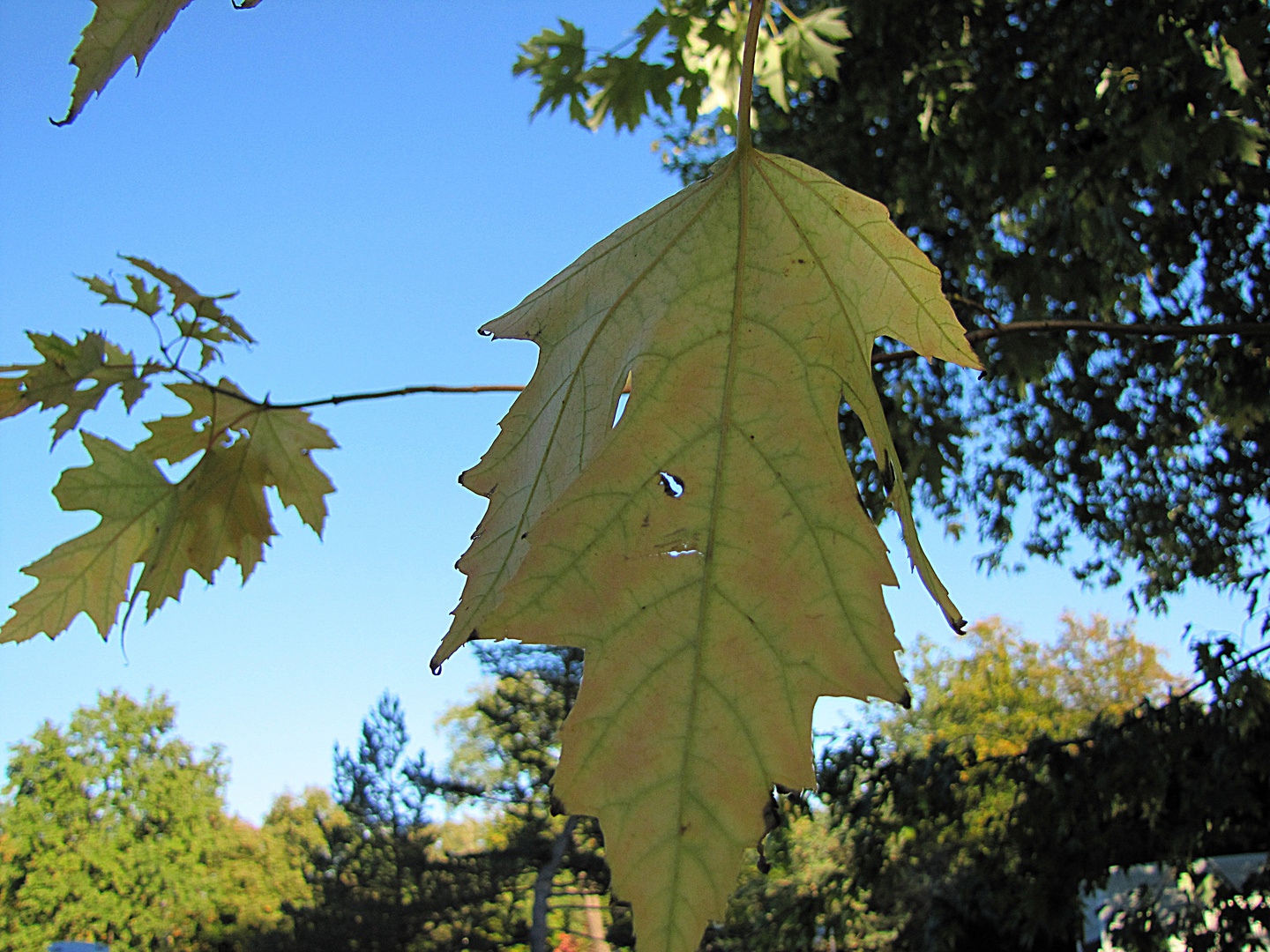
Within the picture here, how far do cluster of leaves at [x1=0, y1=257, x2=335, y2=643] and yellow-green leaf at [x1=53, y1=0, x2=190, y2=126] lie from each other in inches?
37.2

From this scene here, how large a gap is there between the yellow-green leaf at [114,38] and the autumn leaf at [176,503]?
3.12 ft

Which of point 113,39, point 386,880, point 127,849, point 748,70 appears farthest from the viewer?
point 127,849

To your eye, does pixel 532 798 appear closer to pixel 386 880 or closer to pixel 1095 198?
pixel 386 880

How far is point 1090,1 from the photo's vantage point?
4.77 meters

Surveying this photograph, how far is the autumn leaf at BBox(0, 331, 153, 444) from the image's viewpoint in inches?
51.1

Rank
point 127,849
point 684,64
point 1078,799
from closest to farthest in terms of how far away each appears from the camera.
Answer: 1. point 684,64
2. point 1078,799
3. point 127,849

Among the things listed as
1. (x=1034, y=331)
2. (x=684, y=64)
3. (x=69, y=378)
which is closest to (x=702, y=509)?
(x=1034, y=331)

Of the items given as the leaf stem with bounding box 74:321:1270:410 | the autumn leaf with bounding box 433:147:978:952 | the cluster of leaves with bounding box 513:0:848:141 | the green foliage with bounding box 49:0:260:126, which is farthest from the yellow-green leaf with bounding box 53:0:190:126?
the cluster of leaves with bounding box 513:0:848:141

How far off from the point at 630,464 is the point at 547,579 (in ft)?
0.32

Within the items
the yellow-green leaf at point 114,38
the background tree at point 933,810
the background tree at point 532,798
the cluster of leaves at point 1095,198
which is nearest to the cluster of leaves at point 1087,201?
the cluster of leaves at point 1095,198

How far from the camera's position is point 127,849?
22578 millimetres

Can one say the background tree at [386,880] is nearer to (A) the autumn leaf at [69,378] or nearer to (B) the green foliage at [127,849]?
(B) the green foliage at [127,849]

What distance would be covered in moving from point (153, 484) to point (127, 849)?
26836 millimetres

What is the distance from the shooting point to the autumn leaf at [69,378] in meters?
1.30
